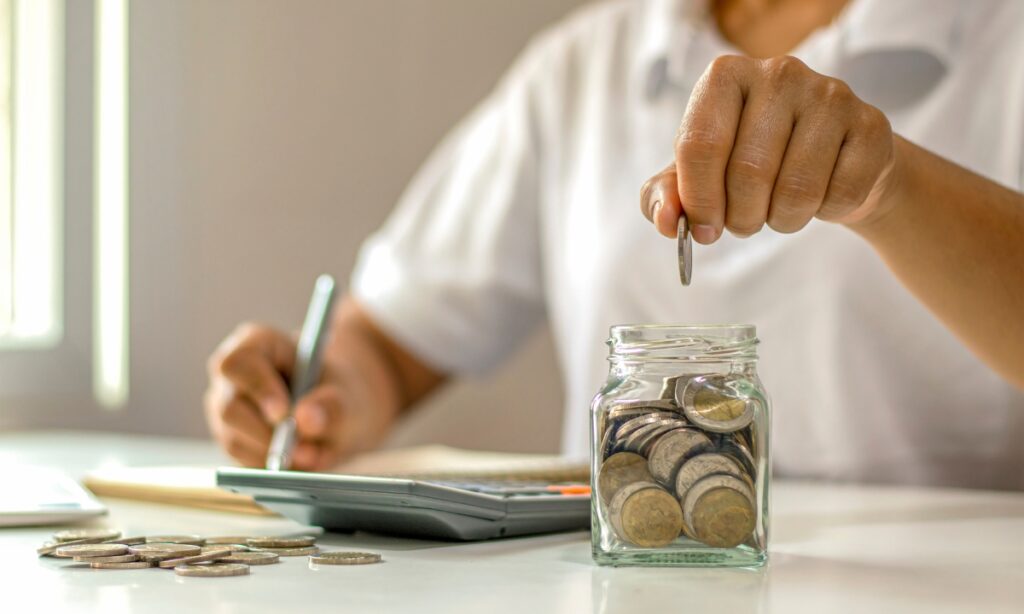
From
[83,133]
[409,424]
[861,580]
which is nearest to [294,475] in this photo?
[861,580]

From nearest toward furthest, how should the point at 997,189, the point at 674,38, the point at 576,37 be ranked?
the point at 997,189
the point at 674,38
the point at 576,37

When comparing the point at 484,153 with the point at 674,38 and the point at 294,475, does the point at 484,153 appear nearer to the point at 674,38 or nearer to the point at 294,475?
the point at 674,38

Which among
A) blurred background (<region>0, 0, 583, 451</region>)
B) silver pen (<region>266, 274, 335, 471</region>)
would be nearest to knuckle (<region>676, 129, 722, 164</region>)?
silver pen (<region>266, 274, 335, 471</region>)

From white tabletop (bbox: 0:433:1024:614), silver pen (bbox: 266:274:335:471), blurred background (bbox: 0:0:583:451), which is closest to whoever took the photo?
white tabletop (bbox: 0:433:1024:614)

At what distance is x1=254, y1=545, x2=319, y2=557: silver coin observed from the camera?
575 millimetres

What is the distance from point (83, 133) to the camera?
1.63 metres

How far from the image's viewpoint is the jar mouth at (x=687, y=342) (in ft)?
1.75

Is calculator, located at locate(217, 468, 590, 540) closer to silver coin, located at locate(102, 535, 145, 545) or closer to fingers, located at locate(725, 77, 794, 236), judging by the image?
silver coin, located at locate(102, 535, 145, 545)

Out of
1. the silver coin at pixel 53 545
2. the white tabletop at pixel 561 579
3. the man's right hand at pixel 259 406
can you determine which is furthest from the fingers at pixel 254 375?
the silver coin at pixel 53 545

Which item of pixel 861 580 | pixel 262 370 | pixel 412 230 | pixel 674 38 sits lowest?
pixel 861 580

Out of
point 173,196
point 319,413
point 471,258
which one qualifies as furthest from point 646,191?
point 173,196

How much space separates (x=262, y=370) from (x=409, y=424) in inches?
34.0

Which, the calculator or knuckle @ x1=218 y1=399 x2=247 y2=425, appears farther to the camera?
knuckle @ x1=218 y1=399 x2=247 y2=425

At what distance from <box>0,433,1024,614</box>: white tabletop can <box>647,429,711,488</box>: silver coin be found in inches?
1.7
